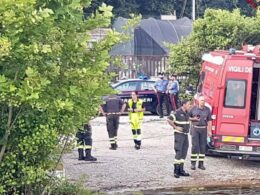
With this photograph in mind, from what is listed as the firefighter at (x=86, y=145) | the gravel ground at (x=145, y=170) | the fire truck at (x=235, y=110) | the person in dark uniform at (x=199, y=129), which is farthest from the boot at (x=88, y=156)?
the fire truck at (x=235, y=110)

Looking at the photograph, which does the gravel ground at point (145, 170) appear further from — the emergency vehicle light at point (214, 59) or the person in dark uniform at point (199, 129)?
the emergency vehicle light at point (214, 59)

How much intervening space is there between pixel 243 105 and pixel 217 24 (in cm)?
1191

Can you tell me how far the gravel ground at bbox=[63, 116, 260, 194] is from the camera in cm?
1403

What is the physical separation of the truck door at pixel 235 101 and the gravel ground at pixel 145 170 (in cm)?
85

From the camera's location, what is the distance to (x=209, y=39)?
27.0 meters

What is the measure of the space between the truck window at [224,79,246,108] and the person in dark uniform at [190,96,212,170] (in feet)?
1.84

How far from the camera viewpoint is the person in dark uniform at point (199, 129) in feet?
50.5

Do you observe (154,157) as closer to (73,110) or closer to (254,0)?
(254,0)

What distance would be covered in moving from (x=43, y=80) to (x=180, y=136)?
8.45m

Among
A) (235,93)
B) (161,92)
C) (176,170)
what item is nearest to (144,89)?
(161,92)

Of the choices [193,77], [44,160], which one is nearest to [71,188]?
[44,160]

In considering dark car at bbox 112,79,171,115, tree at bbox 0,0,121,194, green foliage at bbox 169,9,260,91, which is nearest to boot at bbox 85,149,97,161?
tree at bbox 0,0,121,194

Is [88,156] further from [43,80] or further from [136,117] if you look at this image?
[43,80]

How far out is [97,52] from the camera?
7.58 metres
